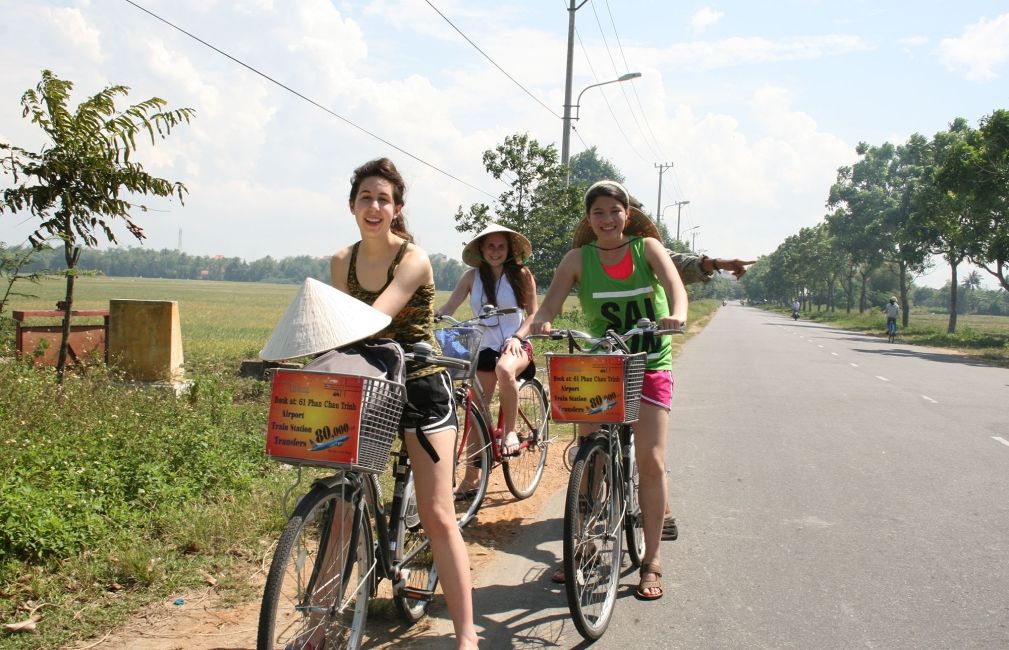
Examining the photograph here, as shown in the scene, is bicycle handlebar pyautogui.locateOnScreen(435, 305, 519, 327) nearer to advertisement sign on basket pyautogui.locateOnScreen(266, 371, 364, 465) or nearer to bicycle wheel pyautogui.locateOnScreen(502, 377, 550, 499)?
bicycle wheel pyautogui.locateOnScreen(502, 377, 550, 499)

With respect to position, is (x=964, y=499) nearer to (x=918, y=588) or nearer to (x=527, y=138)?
(x=918, y=588)

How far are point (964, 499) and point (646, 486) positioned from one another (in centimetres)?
343

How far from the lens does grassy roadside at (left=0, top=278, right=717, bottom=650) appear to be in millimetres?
3680

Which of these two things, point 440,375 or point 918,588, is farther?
point 918,588

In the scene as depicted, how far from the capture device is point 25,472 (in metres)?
4.79

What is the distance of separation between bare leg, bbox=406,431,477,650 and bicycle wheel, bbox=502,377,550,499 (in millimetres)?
2666

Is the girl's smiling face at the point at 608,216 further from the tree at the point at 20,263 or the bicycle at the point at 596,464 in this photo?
the tree at the point at 20,263

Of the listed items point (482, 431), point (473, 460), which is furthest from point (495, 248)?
point (473, 460)

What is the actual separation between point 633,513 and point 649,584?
0.36 metres

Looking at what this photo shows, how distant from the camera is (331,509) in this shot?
2.77 meters

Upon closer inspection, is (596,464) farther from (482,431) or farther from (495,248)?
(495,248)

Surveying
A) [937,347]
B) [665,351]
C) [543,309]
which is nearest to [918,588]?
[665,351]

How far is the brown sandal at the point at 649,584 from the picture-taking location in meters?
4.09

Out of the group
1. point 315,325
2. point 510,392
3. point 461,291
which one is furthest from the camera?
point 461,291
